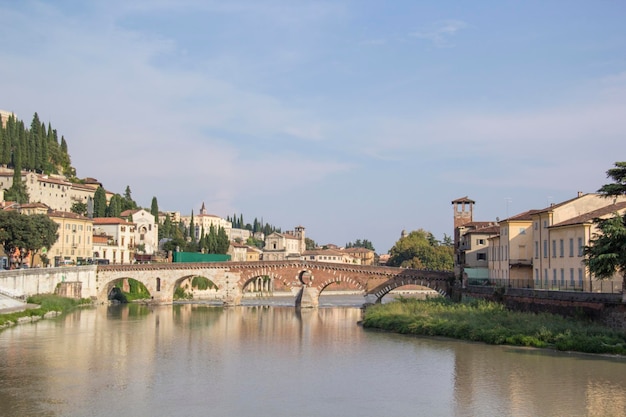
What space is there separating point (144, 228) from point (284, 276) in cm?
4130

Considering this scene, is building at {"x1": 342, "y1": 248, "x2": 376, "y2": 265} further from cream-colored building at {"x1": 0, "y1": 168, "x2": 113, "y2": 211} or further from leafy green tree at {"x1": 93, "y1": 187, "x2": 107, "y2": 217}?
leafy green tree at {"x1": 93, "y1": 187, "x2": 107, "y2": 217}

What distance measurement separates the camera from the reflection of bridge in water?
60.3 metres

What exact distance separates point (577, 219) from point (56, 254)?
52200 mm

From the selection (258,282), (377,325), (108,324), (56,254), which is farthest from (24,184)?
(377,325)

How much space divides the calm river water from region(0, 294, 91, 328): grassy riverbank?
165cm

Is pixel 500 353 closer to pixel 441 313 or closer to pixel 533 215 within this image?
pixel 441 313

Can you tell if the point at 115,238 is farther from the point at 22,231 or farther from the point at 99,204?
the point at 22,231

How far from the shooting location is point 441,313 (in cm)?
4109

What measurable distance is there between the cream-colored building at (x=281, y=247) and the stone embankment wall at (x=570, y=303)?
86015mm

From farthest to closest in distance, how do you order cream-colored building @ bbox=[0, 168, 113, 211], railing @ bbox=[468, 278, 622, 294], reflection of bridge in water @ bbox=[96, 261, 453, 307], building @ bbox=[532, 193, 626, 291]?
cream-colored building @ bbox=[0, 168, 113, 211], reflection of bridge in water @ bbox=[96, 261, 453, 307], building @ bbox=[532, 193, 626, 291], railing @ bbox=[468, 278, 622, 294]

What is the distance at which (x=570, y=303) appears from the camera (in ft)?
110

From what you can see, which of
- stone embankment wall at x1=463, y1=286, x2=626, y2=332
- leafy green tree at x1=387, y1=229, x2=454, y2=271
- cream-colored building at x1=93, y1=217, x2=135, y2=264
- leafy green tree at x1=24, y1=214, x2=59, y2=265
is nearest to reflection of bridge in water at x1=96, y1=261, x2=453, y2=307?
leafy green tree at x1=24, y1=214, x2=59, y2=265

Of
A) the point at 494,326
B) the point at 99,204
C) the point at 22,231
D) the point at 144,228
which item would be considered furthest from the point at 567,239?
the point at 99,204

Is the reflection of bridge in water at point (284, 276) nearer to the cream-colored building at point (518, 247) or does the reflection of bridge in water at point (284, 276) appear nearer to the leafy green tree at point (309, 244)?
the cream-colored building at point (518, 247)
